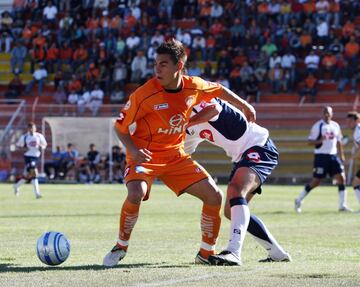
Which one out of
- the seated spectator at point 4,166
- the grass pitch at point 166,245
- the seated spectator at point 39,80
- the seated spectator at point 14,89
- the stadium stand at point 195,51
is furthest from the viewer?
the seated spectator at point 39,80

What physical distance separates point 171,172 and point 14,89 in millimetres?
33970

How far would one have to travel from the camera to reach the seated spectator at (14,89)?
142 ft

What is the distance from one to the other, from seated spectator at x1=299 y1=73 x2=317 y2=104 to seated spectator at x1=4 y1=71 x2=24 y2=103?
42.6 ft

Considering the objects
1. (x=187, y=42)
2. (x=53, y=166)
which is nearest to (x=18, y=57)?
(x=53, y=166)

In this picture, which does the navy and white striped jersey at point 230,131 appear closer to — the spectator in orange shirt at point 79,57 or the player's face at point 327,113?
the player's face at point 327,113

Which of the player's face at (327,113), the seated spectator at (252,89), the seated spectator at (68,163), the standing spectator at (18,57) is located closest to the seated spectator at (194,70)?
the seated spectator at (252,89)

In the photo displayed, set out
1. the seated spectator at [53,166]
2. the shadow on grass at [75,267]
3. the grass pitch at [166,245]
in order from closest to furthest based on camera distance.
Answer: the grass pitch at [166,245], the shadow on grass at [75,267], the seated spectator at [53,166]

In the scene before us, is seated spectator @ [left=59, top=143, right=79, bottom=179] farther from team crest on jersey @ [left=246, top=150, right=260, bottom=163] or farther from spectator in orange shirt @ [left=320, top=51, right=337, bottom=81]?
team crest on jersey @ [left=246, top=150, right=260, bottom=163]

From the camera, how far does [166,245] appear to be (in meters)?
12.9

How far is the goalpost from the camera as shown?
39.2 meters

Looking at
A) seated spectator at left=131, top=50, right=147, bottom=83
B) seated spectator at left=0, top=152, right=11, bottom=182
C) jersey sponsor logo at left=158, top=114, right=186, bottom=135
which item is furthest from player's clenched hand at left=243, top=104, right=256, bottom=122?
seated spectator at left=131, top=50, right=147, bottom=83

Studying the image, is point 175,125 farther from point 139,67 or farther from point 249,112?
point 139,67

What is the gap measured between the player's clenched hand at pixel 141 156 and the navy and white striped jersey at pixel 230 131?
30.4 inches

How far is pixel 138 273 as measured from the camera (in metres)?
9.25
